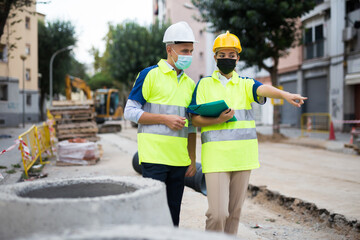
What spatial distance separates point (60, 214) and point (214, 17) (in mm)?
17166

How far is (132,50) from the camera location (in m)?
34.2

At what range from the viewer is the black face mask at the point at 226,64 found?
137 inches

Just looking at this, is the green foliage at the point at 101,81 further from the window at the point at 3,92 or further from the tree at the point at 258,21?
the tree at the point at 258,21

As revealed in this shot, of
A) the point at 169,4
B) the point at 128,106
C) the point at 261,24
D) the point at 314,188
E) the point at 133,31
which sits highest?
the point at 169,4

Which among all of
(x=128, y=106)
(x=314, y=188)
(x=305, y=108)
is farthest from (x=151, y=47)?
(x=128, y=106)

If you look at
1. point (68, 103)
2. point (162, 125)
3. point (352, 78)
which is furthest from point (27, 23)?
point (162, 125)

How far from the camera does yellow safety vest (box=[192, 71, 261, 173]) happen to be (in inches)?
129

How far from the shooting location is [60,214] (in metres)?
1.98

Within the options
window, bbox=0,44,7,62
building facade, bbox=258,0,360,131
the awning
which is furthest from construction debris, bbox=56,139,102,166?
window, bbox=0,44,7,62

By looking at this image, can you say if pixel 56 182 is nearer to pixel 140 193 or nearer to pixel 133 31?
pixel 140 193

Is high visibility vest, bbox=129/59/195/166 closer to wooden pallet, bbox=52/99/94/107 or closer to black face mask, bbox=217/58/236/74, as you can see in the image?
black face mask, bbox=217/58/236/74

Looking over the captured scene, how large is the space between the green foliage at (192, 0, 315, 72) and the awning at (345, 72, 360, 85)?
458 cm

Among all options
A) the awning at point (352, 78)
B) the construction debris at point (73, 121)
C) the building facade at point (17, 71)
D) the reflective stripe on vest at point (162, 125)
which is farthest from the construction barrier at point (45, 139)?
the awning at point (352, 78)

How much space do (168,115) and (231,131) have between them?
1.79 ft
